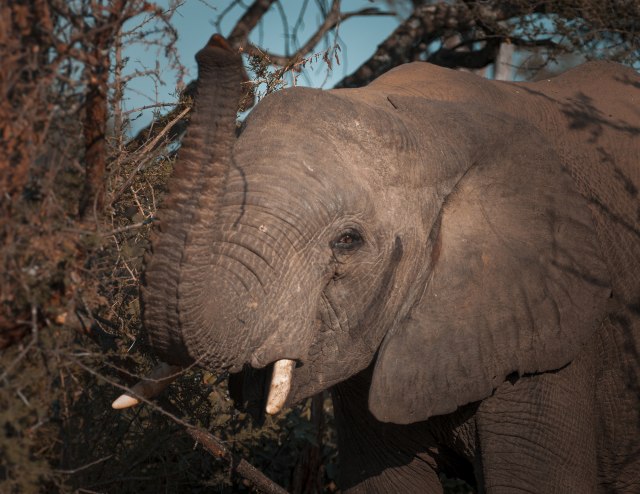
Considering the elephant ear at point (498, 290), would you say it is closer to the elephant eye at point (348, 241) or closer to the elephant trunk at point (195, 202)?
the elephant eye at point (348, 241)

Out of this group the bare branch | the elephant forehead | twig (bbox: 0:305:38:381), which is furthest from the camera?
the bare branch

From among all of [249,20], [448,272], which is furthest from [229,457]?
[249,20]

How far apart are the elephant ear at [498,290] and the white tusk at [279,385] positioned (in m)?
0.40

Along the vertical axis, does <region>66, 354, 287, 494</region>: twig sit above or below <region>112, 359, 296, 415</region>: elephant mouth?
below

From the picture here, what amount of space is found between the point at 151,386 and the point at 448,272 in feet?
3.60

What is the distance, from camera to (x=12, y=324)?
258 cm

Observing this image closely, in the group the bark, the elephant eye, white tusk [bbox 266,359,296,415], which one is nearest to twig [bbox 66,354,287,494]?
white tusk [bbox 266,359,296,415]

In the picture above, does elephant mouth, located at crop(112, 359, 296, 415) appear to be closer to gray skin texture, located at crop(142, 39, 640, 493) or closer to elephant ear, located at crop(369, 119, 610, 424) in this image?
gray skin texture, located at crop(142, 39, 640, 493)

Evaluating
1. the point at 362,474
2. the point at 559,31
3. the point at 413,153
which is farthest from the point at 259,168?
the point at 559,31

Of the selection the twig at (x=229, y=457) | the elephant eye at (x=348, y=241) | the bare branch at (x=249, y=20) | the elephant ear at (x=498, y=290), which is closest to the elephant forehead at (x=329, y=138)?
the elephant eye at (x=348, y=241)

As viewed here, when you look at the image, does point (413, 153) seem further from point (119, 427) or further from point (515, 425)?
point (119, 427)

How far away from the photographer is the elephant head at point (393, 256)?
309cm

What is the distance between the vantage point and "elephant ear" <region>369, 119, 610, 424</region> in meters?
3.53

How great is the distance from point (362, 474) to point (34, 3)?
8.47 ft
